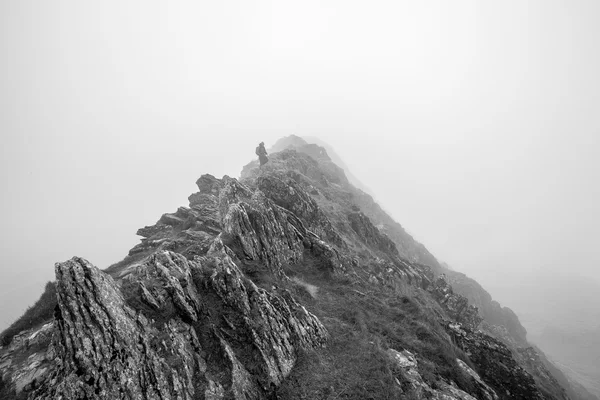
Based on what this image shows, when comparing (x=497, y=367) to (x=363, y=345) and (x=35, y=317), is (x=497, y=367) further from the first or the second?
(x=35, y=317)

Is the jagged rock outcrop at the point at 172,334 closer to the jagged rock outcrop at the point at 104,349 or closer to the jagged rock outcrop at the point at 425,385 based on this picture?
the jagged rock outcrop at the point at 104,349

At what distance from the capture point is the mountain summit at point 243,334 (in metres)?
10.7

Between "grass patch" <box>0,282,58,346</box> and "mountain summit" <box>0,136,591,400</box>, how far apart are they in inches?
3.4

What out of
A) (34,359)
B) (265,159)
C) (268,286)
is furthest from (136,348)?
(265,159)

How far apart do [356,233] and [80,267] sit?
3201 cm

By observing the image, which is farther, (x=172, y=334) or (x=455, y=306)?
(x=455, y=306)

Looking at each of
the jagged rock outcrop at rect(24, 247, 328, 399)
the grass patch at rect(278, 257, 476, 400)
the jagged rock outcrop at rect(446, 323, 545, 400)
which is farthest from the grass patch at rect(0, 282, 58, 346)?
the jagged rock outcrop at rect(446, 323, 545, 400)

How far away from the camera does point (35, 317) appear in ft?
50.1

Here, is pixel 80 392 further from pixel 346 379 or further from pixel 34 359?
pixel 346 379

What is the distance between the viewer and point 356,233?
3669 cm

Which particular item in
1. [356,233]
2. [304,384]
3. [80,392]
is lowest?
[80,392]

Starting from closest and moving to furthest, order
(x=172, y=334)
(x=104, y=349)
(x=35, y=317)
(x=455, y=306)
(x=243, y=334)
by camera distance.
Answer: (x=104, y=349)
(x=172, y=334)
(x=243, y=334)
(x=35, y=317)
(x=455, y=306)

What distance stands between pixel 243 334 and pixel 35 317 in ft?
46.7

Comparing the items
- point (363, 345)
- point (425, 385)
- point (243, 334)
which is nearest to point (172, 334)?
point (243, 334)
